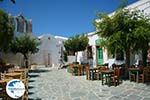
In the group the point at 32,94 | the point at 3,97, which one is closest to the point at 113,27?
the point at 32,94

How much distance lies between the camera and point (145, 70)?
14.9 metres

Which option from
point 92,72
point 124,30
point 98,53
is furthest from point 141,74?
point 98,53

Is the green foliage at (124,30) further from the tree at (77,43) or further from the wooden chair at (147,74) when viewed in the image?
the tree at (77,43)

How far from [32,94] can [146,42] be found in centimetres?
727

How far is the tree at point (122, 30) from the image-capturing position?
15891 millimetres

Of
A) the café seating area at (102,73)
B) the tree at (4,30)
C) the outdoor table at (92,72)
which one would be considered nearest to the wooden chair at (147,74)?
the café seating area at (102,73)

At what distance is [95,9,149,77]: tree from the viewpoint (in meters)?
15.9

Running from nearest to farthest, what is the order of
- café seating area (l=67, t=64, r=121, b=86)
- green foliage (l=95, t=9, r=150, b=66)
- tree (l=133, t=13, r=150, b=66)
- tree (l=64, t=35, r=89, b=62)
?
café seating area (l=67, t=64, r=121, b=86), tree (l=133, t=13, r=150, b=66), green foliage (l=95, t=9, r=150, b=66), tree (l=64, t=35, r=89, b=62)

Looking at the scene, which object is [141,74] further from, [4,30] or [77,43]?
[77,43]

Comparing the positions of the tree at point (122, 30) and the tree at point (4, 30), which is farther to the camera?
the tree at point (4, 30)

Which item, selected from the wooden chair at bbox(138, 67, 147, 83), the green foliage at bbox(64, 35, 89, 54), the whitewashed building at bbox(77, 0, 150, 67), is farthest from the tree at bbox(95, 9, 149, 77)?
the green foliage at bbox(64, 35, 89, 54)

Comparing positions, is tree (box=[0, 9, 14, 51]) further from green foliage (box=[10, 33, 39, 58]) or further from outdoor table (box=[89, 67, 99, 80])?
green foliage (box=[10, 33, 39, 58])

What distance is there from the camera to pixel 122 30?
16453 mm

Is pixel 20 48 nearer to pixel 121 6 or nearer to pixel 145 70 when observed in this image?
pixel 121 6
